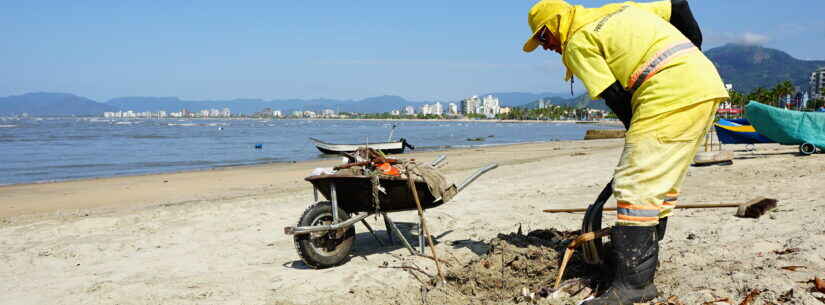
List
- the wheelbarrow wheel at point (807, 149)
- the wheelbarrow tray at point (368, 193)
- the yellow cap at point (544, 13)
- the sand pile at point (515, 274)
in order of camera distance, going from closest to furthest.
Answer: the yellow cap at point (544, 13) < the sand pile at point (515, 274) < the wheelbarrow tray at point (368, 193) < the wheelbarrow wheel at point (807, 149)

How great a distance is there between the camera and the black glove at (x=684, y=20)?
291 centimetres

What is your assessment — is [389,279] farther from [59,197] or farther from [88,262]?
[59,197]

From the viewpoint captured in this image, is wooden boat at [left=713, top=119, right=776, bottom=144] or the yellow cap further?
wooden boat at [left=713, top=119, right=776, bottom=144]

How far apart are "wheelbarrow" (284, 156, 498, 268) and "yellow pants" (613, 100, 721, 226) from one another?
2.06 meters

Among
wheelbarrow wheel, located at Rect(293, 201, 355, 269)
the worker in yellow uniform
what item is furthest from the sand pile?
wheelbarrow wheel, located at Rect(293, 201, 355, 269)

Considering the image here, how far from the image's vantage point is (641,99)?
8.46 feet

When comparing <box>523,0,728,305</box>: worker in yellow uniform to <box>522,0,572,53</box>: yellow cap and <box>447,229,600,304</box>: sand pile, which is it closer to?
<box>522,0,572,53</box>: yellow cap

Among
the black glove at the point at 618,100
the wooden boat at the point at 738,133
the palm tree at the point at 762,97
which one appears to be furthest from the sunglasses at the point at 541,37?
the palm tree at the point at 762,97

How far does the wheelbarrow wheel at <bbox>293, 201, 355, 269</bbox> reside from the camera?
4.27m

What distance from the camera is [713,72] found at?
257cm

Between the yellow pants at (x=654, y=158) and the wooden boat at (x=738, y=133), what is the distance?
12.3m

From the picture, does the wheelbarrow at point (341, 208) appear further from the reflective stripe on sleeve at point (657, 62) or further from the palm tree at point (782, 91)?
the palm tree at point (782, 91)

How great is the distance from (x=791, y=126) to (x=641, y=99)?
10.8m

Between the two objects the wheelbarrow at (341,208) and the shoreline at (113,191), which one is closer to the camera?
the wheelbarrow at (341,208)
